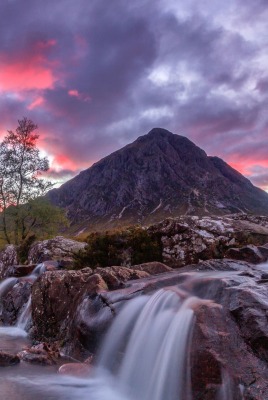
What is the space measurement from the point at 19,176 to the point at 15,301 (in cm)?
2408

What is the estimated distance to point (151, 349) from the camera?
9094 mm

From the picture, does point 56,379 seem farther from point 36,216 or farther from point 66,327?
point 36,216

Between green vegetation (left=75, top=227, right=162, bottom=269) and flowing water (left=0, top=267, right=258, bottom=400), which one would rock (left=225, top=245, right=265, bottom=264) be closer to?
green vegetation (left=75, top=227, right=162, bottom=269)

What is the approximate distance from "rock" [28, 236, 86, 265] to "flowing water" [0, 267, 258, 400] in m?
14.7

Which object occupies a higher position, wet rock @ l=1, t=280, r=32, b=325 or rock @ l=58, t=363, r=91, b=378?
wet rock @ l=1, t=280, r=32, b=325

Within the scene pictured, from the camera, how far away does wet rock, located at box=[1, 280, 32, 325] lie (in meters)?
17.8

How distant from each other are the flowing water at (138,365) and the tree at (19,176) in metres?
30.0

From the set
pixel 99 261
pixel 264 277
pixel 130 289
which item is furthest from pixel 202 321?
pixel 99 261

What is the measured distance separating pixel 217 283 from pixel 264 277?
5.80 feet

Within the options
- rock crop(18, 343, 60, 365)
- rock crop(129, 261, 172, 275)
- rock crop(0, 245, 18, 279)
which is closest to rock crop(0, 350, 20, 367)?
rock crop(18, 343, 60, 365)

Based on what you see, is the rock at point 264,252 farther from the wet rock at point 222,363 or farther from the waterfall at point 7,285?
the waterfall at point 7,285

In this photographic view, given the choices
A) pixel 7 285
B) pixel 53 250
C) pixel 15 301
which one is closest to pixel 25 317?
pixel 15 301

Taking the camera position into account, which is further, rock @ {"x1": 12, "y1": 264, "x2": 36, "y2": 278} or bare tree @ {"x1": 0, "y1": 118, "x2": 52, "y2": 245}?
bare tree @ {"x1": 0, "y1": 118, "x2": 52, "y2": 245}

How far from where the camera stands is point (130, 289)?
11.8m
